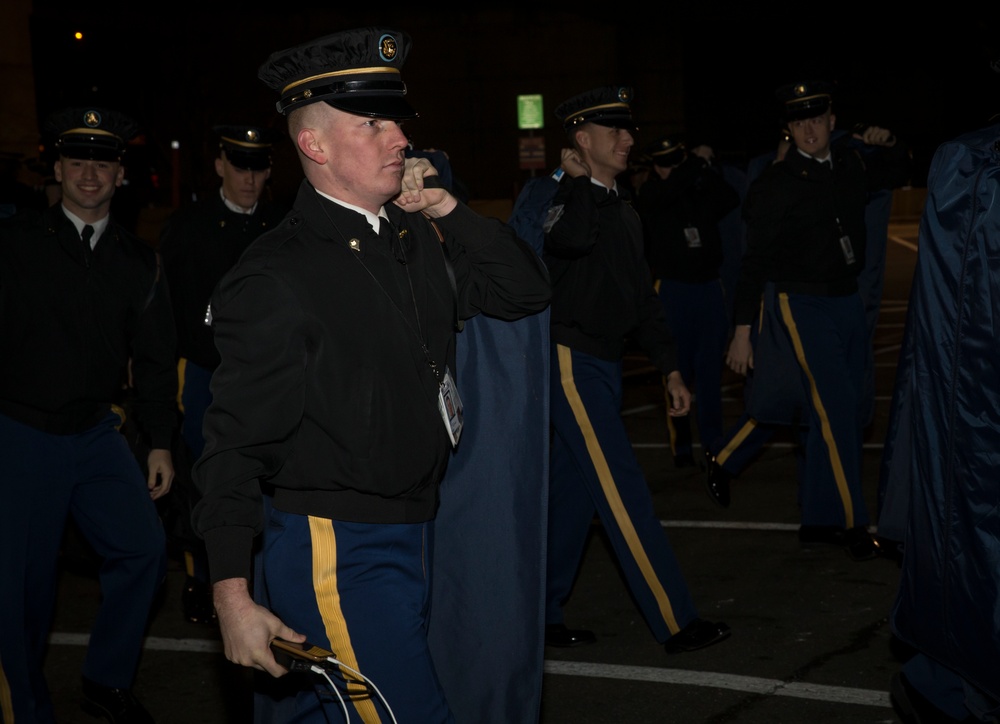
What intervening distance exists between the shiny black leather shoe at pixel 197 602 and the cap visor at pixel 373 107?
3.57 metres

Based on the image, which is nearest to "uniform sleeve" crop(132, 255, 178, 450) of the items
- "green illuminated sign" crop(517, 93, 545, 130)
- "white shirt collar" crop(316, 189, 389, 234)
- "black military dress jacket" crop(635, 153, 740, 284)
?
"white shirt collar" crop(316, 189, 389, 234)

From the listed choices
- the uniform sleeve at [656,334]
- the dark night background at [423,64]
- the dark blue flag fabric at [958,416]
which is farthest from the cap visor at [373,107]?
the dark night background at [423,64]

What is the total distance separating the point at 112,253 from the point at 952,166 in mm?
3105

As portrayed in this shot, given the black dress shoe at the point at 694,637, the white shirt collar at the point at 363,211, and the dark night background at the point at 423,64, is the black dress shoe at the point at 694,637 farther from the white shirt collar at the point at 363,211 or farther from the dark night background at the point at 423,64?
the dark night background at the point at 423,64

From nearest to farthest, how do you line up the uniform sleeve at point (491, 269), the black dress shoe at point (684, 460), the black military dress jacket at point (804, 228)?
the uniform sleeve at point (491, 269) < the black military dress jacket at point (804, 228) < the black dress shoe at point (684, 460)

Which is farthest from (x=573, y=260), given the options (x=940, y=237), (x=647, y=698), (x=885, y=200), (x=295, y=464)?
(x=885, y=200)

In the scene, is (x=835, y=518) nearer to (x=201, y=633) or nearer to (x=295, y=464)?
(x=201, y=633)

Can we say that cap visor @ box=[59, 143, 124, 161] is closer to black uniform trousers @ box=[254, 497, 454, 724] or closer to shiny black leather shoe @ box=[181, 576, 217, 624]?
shiny black leather shoe @ box=[181, 576, 217, 624]

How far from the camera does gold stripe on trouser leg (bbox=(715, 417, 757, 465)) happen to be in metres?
7.65

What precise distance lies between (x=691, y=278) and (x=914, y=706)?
18.7ft

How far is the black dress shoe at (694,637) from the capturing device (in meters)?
5.30

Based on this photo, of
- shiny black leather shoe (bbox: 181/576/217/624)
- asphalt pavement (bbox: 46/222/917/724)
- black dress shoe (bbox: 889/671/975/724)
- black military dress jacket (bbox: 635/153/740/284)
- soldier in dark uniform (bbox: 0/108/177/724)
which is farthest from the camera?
black military dress jacket (bbox: 635/153/740/284)

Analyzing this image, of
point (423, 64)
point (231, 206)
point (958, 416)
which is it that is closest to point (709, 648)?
point (958, 416)

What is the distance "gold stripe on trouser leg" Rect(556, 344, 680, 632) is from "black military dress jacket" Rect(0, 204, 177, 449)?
1.70 m
